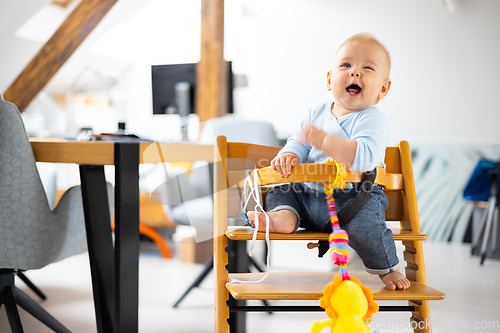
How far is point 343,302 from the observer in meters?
0.75

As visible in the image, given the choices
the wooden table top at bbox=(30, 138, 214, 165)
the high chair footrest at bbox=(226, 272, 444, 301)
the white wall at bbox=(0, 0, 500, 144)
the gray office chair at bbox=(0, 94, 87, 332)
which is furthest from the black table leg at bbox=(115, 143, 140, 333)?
the white wall at bbox=(0, 0, 500, 144)

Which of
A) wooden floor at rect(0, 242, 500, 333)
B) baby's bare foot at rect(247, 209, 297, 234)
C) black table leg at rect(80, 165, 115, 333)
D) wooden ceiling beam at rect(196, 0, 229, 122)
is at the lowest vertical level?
wooden floor at rect(0, 242, 500, 333)

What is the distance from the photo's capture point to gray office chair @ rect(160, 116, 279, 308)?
165 cm

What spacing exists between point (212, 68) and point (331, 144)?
2.25 m

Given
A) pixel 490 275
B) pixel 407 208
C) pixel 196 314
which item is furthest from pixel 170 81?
pixel 490 275

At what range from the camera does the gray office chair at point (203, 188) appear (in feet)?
5.41

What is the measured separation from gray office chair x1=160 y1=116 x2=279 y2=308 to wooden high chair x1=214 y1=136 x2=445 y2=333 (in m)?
0.50

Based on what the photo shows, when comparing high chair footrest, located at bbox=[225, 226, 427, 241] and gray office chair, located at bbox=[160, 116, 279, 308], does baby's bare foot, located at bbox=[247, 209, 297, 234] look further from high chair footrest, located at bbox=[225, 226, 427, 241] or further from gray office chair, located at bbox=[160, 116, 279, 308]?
gray office chair, located at bbox=[160, 116, 279, 308]

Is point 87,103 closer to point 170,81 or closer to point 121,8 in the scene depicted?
point 121,8

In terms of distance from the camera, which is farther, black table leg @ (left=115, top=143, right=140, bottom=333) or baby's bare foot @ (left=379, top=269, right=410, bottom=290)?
black table leg @ (left=115, top=143, right=140, bottom=333)

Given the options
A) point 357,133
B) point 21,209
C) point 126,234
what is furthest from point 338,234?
Answer: point 21,209

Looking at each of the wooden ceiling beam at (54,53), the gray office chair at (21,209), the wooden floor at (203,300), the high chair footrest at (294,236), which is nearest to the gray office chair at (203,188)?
the wooden floor at (203,300)

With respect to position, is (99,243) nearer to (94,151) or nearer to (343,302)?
(94,151)

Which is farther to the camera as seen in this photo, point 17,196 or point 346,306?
point 17,196
